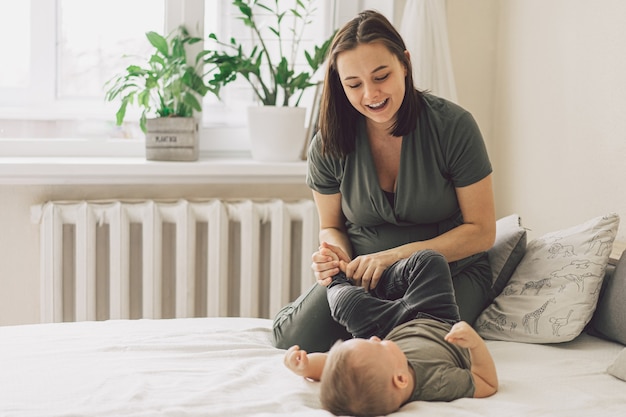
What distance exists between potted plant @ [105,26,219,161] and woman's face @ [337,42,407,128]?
2.95 ft

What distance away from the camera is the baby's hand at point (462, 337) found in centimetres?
144

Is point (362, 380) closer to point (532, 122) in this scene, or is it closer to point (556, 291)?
point (556, 291)

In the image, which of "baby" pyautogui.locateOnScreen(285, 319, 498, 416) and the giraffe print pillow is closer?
"baby" pyautogui.locateOnScreen(285, 319, 498, 416)

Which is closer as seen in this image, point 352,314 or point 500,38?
point 352,314

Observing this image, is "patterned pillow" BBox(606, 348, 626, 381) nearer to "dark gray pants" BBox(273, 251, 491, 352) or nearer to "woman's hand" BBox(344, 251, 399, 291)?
"dark gray pants" BBox(273, 251, 491, 352)

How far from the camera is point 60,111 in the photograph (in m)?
2.68

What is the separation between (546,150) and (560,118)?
0.12m

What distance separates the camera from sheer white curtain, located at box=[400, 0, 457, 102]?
8.14 ft

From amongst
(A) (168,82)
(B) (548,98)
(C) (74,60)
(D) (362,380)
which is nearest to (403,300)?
(D) (362,380)

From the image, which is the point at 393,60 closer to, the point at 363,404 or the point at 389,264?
the point at 389,264

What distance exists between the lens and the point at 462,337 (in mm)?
1439

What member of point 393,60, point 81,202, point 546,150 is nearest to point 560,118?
point 546,150

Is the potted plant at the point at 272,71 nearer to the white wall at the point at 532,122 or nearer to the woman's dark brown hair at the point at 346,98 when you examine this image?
the white wall at the point at 532,122

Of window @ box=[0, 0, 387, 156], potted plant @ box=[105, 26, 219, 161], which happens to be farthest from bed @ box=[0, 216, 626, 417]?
window @ box=[0, 0, 387, 156]
